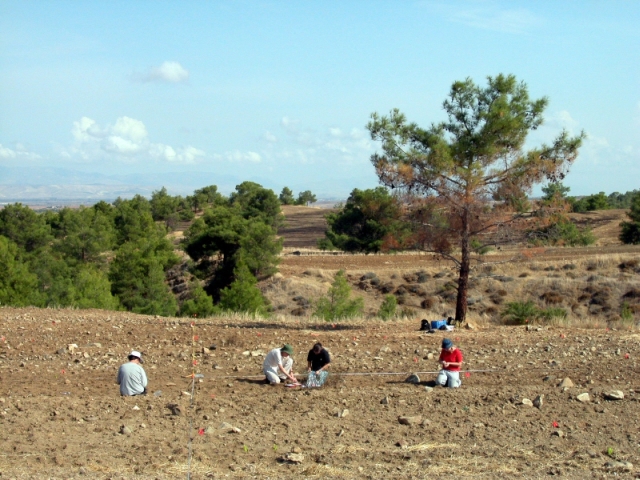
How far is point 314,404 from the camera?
33.0 feet

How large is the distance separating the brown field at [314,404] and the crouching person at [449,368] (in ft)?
0.90

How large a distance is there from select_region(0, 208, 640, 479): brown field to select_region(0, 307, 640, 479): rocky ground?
0.10 feet

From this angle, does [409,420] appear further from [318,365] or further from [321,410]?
[318,365]

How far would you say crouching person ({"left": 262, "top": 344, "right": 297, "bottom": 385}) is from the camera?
36.4 feet

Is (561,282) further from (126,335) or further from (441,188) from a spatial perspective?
(126,335)

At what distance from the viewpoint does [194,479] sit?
7.29 m

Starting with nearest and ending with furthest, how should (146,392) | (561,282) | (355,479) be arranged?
(355,479)
(146,392)
(561,282)

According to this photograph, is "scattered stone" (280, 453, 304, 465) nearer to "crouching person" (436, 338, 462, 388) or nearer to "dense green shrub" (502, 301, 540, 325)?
"crouching person" (436, 338, 462, 388)

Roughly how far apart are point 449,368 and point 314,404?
2415mm

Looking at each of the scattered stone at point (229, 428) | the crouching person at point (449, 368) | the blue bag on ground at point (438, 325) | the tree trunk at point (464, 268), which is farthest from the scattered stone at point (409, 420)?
the tree trunk at point (464, 268)

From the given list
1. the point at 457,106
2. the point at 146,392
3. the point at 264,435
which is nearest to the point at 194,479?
the point at 264,435

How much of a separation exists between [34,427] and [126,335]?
5.95 m

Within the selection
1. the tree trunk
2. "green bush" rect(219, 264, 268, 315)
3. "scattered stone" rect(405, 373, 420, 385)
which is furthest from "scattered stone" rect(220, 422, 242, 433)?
"green bush" rect(219, 264, 268, 315)

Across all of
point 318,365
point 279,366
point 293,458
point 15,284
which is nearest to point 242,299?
point 15,284
